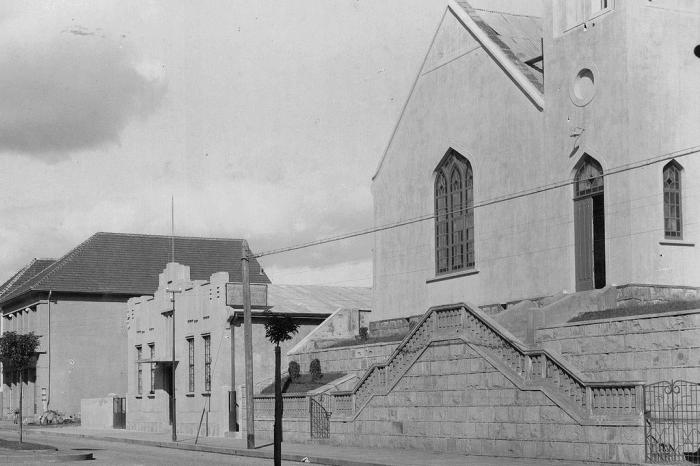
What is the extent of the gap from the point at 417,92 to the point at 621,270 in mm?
14311

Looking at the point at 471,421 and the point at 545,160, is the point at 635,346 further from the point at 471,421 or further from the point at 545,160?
the point at 545,160

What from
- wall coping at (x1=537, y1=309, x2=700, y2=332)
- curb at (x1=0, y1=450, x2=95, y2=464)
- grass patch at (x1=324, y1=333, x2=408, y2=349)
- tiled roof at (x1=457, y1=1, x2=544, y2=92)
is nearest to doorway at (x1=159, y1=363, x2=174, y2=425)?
grass patch at (x1=324, y1=333, x2=408, y2=349)

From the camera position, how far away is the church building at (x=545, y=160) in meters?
33.8

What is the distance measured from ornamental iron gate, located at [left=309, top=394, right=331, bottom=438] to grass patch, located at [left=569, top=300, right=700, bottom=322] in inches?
344

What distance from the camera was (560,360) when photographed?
89.0ft

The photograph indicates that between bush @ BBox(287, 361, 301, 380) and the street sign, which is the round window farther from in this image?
the street sign

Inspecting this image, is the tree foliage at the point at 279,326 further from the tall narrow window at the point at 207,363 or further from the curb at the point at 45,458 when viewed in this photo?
the curb at the point at 45,458

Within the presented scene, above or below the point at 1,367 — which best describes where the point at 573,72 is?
above

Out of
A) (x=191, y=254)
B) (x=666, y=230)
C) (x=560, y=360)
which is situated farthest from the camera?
(x=191, y=254)

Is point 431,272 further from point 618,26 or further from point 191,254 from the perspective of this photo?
point 191,254

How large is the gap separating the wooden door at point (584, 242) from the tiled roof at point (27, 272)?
56.7 metres

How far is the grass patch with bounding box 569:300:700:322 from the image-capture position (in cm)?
3017

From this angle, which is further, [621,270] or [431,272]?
[431,272]

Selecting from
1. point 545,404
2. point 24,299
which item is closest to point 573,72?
point 545,404
